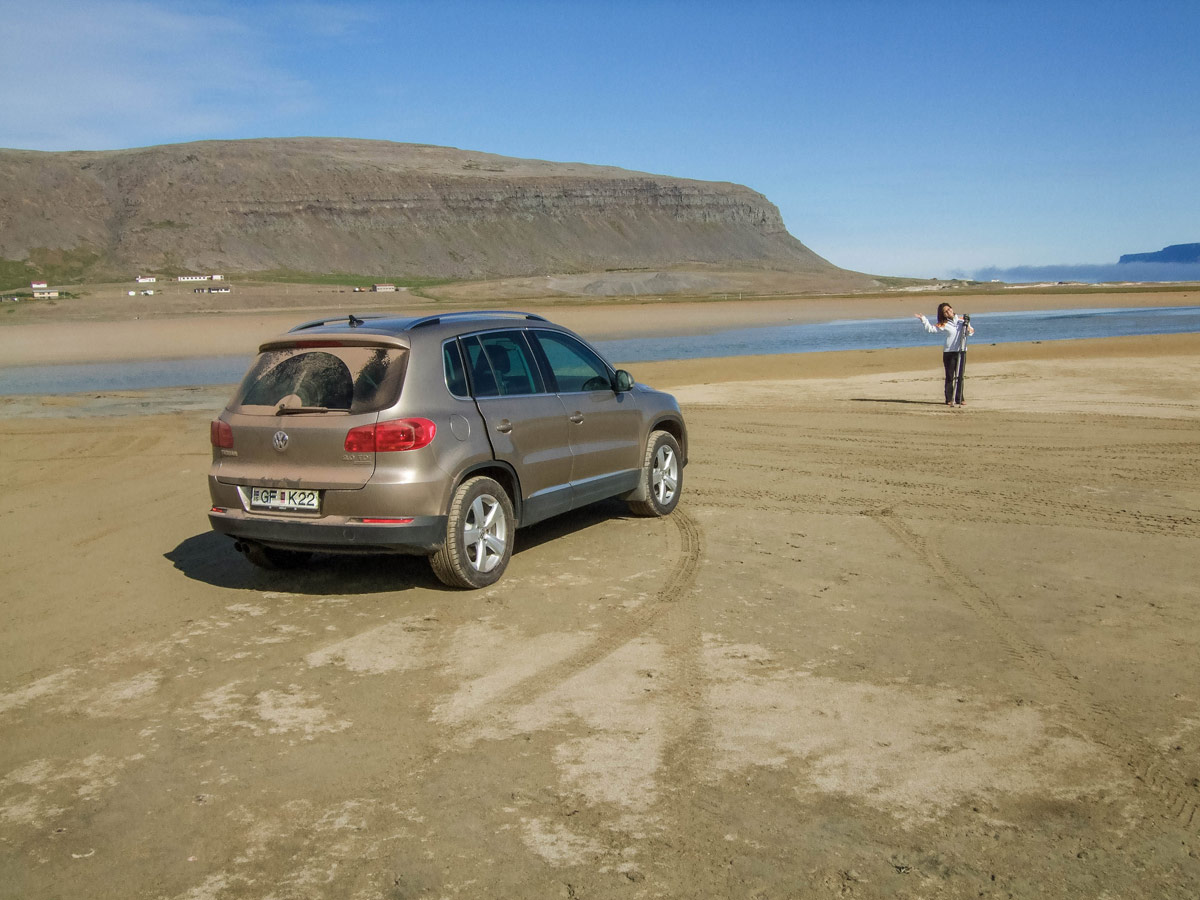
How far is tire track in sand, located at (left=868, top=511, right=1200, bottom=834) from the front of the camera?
3.77 meters

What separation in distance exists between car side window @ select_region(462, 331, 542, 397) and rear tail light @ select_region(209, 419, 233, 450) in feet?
5.12

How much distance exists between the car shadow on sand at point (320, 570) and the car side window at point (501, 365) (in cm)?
127

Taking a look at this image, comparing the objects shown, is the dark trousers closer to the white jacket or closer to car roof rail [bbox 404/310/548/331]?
the white jacket

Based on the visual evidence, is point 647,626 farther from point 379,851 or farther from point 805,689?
point 379,851

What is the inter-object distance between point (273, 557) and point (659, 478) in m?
3.15

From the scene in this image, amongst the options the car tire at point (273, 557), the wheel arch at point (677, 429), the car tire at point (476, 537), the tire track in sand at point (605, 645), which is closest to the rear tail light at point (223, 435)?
the car tire at point (273, 557)

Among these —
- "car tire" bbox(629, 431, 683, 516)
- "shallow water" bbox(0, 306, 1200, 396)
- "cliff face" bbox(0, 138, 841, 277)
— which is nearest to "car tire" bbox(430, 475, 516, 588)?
"car tire" bbox(629, 431, 683, 516)

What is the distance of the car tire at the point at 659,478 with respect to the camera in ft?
27.9

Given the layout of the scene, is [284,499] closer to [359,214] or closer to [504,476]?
[504,476]

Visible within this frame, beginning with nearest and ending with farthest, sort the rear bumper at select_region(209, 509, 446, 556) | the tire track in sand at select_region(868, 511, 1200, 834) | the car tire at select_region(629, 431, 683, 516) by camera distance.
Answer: the tire track in sand at select_region(868, 511, 1200, 834)
the rear bumper at select_region(209, 509, 446, 556)
the car tire at select_region(629, 431, 683, 516)

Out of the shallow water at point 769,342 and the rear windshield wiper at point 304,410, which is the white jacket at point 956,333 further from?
the shallow water at point 769,342

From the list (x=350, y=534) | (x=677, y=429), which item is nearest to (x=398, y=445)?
(x=350, y=534)

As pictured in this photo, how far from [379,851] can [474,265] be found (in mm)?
146183

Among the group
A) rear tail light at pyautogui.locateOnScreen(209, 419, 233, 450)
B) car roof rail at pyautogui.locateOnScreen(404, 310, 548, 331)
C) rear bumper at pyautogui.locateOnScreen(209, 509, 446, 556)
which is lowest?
Result: rear bumper at pyautogui.locateOnScreen(209, 509, 446, 556)
